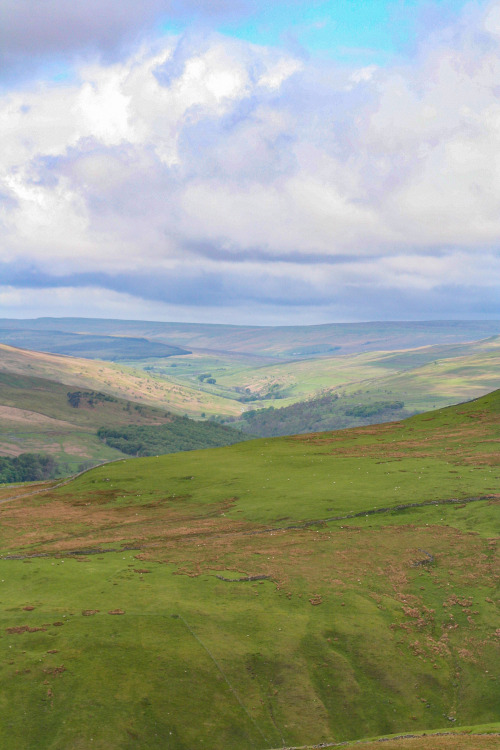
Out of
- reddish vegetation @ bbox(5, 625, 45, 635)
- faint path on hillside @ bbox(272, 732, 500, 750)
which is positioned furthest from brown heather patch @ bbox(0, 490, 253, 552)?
faint path on hillside @ bbox(272, 732, 500, 750)

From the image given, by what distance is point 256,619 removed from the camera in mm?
42406

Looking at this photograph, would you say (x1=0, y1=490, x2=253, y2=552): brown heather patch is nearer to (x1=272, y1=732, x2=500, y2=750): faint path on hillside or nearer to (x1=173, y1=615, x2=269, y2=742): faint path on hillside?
(x1=173, y1=615, x2=269, y2=742): faint path on hillside

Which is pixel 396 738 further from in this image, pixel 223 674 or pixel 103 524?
pixel 103 524

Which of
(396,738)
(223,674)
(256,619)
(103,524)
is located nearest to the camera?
(396,738)

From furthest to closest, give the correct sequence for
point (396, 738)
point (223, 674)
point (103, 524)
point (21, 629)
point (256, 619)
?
point (103, 524)
point (256, 619)
point (21, 629)
point (223, 674)
point (396, 738)

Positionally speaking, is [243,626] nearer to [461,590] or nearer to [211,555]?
[211,555]

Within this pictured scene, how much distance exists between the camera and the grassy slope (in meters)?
32.2

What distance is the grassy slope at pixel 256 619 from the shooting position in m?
32.2

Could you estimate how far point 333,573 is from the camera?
50656 millimetres

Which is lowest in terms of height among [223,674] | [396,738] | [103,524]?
[103,524]

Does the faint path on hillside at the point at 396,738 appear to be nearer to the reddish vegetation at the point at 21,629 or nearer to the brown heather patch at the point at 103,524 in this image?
the reddish vegetation at the point at 21,629

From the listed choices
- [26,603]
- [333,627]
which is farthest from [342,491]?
[26,603]

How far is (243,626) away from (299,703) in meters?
7.68

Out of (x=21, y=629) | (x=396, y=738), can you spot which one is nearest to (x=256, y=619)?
(x=396, y=738)
